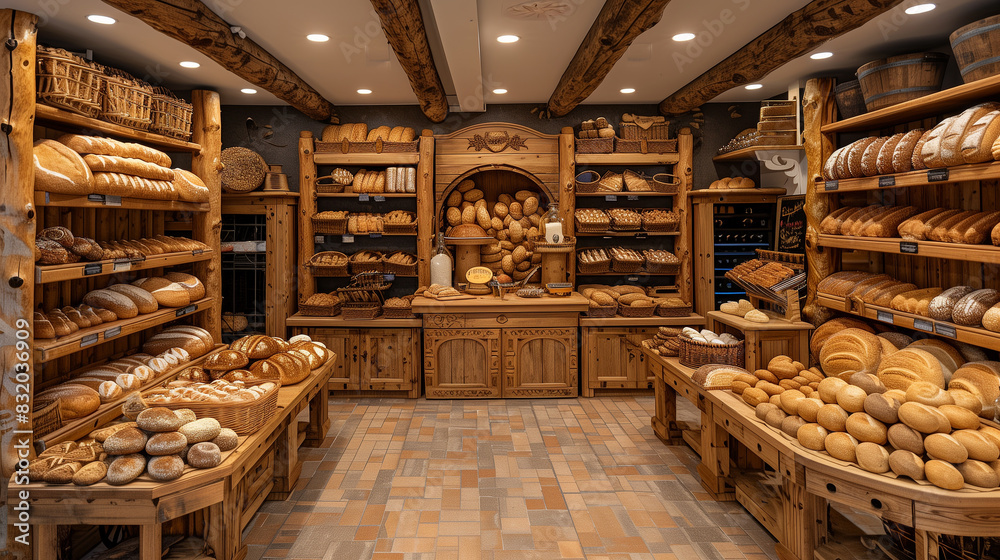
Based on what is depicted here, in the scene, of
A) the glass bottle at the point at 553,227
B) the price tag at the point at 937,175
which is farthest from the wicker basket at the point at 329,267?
the price tag at the point at 937,175

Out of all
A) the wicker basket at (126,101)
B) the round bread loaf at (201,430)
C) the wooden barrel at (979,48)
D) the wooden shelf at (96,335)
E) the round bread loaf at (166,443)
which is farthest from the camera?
the wicker basket at (126,101)

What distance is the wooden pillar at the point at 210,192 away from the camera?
14.7 ft

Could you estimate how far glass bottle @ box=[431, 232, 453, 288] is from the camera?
585 centimetres

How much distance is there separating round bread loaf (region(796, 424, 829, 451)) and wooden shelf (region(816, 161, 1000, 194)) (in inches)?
58.0

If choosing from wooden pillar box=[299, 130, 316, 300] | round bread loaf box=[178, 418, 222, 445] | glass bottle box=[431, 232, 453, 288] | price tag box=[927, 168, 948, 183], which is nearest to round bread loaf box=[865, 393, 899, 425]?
price tag box=[927, 168, 948, 183]

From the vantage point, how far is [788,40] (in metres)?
3.64

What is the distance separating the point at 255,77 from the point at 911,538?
4913 mm

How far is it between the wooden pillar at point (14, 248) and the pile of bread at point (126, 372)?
0.94 ft

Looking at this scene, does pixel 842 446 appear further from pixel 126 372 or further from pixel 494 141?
pixel 494 141

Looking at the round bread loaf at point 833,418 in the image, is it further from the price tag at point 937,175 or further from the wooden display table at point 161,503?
the wooden display table at point 161,503

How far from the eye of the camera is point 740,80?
452 centimetres

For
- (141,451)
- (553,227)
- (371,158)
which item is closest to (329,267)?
(371,158)


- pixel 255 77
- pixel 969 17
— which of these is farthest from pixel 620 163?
pixel 255 77

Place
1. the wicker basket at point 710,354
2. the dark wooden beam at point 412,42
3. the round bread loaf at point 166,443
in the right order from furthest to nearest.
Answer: the wicker basket at point 710,354, the dark wooden beam at point 412,42, the round bread loaf at point 166,443
